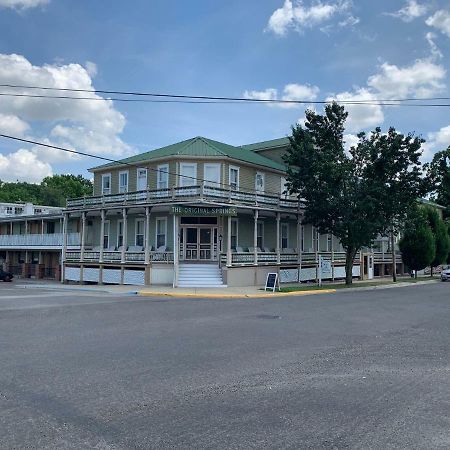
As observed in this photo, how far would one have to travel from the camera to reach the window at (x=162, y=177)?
31.1 meters

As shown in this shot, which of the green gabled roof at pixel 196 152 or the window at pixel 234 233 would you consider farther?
the window at pixel 234 233

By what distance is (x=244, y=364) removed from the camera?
8.11 metres

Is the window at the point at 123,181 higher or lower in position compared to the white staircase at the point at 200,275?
higher

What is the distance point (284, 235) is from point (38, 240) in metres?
21.6

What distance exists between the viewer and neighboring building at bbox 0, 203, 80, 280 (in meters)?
39.7

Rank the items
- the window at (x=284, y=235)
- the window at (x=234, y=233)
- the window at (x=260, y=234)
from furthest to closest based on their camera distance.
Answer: the window at (x=284, y=235)
the window at (x=260, y=234)
the window at (x=234, y=233)

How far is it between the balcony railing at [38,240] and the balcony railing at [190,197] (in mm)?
3396

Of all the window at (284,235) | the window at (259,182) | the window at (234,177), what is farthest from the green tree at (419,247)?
the window at (234,177)

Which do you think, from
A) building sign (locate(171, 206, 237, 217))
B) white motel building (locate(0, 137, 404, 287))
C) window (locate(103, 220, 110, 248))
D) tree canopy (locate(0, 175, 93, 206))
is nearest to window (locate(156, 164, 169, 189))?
white motel building (locate(0, 137, 404, 287))

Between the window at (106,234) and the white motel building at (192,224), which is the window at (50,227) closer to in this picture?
the white motel building at (192,224)

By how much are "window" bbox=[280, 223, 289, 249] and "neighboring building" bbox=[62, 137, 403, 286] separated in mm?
81

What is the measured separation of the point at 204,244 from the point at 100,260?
7.18m

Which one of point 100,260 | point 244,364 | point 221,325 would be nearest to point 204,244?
point 100,260

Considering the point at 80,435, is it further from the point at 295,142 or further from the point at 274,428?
the point at 295,142
